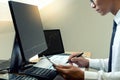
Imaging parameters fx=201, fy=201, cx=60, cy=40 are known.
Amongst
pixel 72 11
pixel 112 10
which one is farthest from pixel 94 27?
pixel 112 10

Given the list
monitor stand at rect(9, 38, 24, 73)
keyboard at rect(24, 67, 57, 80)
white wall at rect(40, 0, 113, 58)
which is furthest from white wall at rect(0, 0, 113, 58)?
keyboard at rect(24, 67, 57, 80)

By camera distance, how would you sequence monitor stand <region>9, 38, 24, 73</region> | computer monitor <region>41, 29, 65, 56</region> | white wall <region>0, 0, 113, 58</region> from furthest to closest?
1. white wall <region>0, 0, 113, 58</region>
2. computer monitor <region>41, 29, 65, 56</region>
3. monitor stand <region>9, 38, 24, 73</region>

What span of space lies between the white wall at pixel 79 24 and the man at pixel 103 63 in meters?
0.93

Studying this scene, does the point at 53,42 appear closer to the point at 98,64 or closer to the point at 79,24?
the point at 79,24

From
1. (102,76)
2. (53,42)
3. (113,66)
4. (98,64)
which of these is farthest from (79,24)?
(102,76)

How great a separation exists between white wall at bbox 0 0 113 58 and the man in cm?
93

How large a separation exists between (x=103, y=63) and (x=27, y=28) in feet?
2.13

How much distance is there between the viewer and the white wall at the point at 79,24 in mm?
2361

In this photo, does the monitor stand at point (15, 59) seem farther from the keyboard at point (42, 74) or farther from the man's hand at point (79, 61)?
the man's hand at point (79, 61)

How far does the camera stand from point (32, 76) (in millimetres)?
1009

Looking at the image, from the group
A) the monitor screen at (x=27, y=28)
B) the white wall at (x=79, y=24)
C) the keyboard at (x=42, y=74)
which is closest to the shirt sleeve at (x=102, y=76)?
the keyboard at (x=42, y=74)

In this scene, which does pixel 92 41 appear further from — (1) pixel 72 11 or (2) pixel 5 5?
(2) pixel 5 5

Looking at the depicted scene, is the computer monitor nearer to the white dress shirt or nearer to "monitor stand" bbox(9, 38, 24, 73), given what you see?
the white dress shirt

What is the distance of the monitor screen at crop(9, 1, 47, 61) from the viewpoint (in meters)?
1.02
